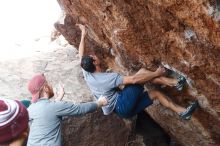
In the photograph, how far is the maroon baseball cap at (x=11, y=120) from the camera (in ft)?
10.5

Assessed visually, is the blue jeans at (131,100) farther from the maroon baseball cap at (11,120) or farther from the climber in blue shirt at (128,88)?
the maroon baseball cap at (11,120)

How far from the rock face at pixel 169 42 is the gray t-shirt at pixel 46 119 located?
4.74ft

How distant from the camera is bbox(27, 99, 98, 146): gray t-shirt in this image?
18.8ft

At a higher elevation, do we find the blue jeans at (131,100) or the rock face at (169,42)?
the rock face at (169,42)

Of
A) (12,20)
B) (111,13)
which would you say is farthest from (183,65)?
(12,20)

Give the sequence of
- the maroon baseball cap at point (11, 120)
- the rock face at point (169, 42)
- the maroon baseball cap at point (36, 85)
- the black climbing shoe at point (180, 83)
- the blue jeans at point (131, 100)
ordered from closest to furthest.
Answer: the maroon baseball cap at point (11, 120) → the rock face at point (169, 42) → the maroon baseball cap at point (36, 85) → the black climbing shoe at point (180, 83) → the blue jeans at point (131, 100)

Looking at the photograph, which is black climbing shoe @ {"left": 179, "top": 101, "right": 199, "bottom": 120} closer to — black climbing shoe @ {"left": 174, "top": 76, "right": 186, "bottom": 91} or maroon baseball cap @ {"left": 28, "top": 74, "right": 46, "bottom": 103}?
black climbing shoe @ {"left": 174, "top": 76, "right": 186, "bottom": 91}

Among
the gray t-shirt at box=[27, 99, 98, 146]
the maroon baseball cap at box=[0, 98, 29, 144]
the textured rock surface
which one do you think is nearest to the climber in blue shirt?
the gray t-shirt at box=[27, 99, 98, 146]

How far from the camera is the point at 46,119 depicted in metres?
5.74

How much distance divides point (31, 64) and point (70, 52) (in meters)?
1.19

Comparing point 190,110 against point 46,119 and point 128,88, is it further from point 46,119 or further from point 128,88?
point 46,119

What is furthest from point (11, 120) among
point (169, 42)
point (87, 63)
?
point (87, 63)

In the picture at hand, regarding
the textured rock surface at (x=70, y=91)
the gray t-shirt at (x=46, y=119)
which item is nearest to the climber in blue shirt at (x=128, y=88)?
the gray t-shirt at (x=46, y=119)

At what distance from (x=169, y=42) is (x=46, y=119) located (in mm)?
1998
